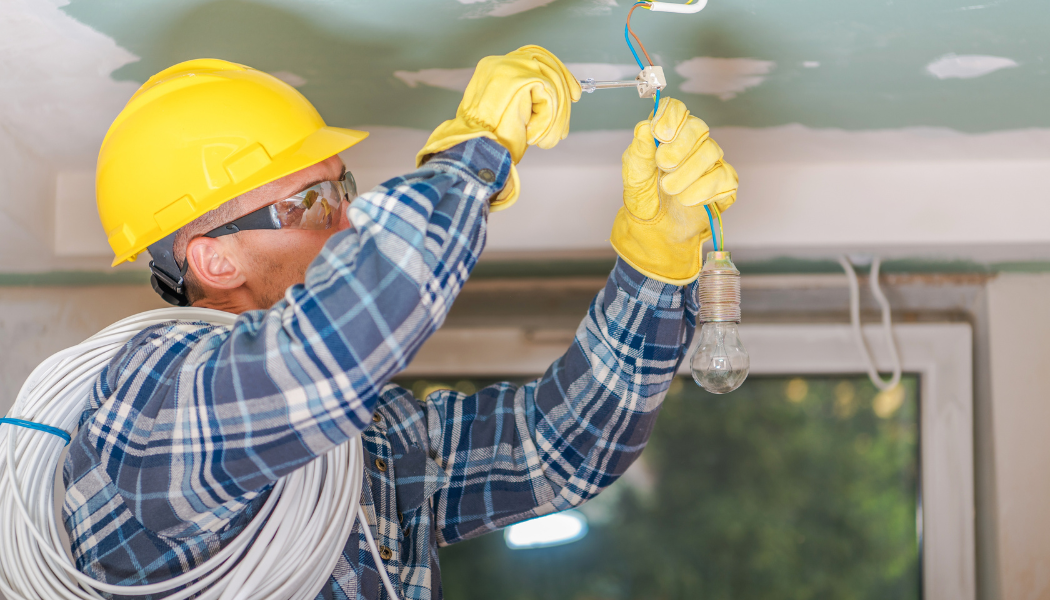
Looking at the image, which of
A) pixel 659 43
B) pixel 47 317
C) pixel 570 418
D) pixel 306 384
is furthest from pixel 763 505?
pixel 47 317

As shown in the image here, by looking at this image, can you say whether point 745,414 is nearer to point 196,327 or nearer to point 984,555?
point 984,555

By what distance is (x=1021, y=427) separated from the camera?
2107 millimetres

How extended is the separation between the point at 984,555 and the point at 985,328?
648 mm

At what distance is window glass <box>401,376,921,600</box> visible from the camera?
7.94ft

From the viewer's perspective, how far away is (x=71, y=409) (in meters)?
1.15

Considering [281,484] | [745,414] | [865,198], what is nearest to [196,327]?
[281,484]

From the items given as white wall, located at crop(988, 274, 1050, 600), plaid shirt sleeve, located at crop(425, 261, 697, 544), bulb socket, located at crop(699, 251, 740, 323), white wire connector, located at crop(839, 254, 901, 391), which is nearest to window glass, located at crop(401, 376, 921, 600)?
white wire connector, located at crop(839, 254, 901, 391)

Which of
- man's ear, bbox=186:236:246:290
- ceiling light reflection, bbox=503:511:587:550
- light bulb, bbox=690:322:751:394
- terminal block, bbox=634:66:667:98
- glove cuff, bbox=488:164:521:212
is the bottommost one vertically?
ceiling light reflection, bbox=503:511:587:550

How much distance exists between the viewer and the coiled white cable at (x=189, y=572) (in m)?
1.05

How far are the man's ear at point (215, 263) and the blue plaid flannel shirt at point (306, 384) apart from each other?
0.15 meters

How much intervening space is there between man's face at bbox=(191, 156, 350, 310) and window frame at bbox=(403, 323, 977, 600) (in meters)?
1.36

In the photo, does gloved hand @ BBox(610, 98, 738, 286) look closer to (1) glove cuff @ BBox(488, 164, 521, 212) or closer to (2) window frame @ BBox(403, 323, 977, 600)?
(1) glove cuff @ BBox(488, 164, 521, 212)

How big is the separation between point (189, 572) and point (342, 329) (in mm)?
438

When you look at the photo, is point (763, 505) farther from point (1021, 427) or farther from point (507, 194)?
point (507, 194)
